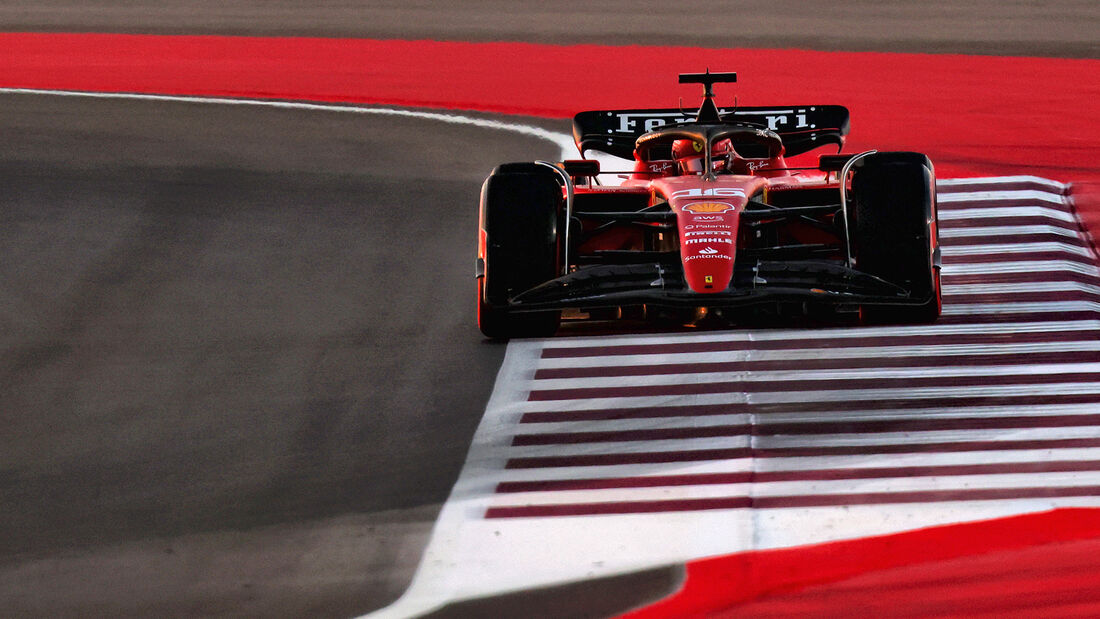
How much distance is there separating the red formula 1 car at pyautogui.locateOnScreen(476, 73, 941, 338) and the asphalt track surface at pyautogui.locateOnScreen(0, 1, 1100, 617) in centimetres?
83

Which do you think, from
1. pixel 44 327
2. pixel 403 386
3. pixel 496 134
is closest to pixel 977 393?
pixel 403 386

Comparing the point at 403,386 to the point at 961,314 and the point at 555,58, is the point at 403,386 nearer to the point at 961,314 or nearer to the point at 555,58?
the point at 961,314

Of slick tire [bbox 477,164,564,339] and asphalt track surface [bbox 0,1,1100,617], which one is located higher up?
slick tire [bbox 477,164,564,339]

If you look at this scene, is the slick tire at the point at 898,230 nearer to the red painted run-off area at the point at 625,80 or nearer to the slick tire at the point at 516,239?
the slick tire at the point at 516,239

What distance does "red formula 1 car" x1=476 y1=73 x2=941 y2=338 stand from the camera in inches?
381

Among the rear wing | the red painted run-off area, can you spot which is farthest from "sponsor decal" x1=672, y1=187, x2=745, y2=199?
the red painted run-off area

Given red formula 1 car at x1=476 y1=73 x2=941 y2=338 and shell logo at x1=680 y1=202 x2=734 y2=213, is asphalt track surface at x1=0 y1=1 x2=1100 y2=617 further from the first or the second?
shell logo at x1=680 y1=202 x2=734 y2=213

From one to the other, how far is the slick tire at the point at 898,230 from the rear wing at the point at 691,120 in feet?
7.64

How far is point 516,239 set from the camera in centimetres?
1029

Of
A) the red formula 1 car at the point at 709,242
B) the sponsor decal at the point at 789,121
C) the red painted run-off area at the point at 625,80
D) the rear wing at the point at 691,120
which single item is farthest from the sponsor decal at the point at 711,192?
the red painted run-off area at the point at 625,80

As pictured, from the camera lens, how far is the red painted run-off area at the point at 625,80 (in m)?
16.8

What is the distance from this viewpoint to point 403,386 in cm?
1023

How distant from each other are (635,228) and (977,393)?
2.62 meters

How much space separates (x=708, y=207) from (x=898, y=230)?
1205 mm
